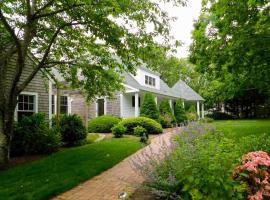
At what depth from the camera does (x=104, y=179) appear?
6840 millimetres

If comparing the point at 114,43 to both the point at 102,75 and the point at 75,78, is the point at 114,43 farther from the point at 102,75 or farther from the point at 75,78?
the point at 75,78

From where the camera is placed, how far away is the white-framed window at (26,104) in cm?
1213

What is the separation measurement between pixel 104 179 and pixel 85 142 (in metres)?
6.73

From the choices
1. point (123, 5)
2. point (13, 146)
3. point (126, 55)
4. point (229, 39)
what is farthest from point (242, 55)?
point (13, 146)

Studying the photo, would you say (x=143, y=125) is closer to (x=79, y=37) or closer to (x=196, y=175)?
(x=79, y=37)

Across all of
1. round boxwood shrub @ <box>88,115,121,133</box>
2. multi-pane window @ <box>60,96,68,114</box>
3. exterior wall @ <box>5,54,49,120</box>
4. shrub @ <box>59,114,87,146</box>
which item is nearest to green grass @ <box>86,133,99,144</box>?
A: shrub @ <box>59,114,87,146</box>

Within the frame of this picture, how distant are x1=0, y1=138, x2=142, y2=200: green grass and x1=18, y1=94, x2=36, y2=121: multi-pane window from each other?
11.3 feet

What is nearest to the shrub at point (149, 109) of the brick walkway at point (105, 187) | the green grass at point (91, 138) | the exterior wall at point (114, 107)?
the exterior wall at point (114, 107)

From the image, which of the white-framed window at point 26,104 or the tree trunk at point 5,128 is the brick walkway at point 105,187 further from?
the white-framed window at point 26,104

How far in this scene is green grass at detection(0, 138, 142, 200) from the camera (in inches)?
228

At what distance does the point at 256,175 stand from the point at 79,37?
23.9ft

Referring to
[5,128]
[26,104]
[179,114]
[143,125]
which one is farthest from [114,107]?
[5,128]

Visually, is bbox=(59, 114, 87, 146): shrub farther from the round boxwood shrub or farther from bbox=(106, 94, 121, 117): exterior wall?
bbox=(106, 94, 121, 117): exterior wall

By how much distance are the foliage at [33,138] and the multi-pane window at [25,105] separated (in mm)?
1561
